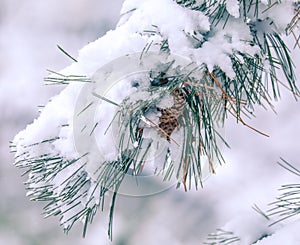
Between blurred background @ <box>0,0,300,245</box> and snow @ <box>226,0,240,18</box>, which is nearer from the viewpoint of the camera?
snow @ <box>226,0,240,18</box>

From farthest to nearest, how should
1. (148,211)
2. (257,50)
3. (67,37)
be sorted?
(148,211)
(67,37)
(257,50)

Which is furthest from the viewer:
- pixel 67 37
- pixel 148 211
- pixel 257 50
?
pixel 148 211

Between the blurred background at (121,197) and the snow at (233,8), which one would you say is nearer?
the snow at (233,8)

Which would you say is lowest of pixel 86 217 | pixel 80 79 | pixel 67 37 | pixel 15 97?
pixel 86 217

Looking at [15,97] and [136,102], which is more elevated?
[15,97]

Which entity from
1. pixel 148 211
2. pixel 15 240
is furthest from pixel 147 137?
pixel 15 240

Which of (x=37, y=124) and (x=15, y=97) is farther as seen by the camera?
(x=15, y=97)

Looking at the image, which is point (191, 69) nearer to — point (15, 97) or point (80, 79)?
point (80, 79)

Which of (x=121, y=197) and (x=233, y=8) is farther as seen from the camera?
(x=121, y=197)
